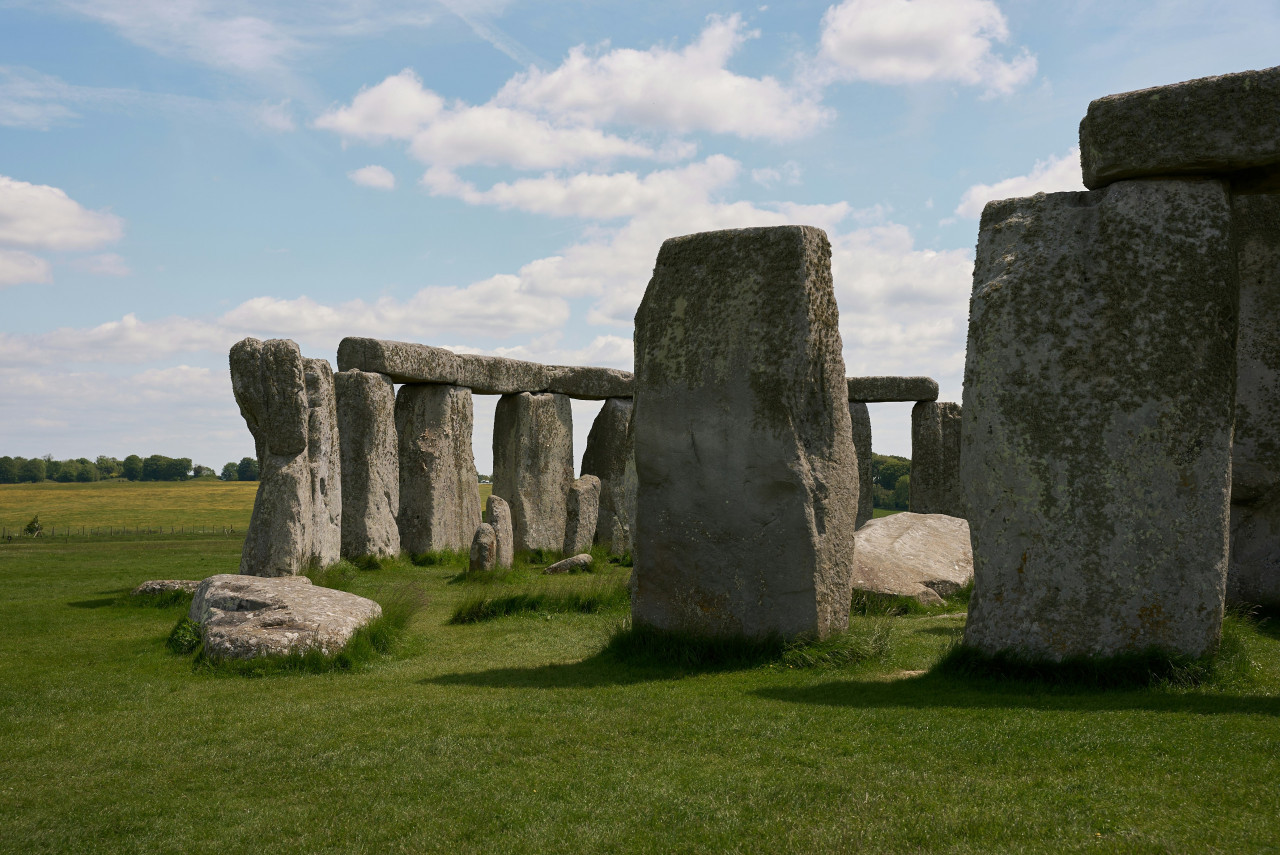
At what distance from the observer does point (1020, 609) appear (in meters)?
6.16

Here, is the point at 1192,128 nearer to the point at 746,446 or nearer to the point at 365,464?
the point at 746,446

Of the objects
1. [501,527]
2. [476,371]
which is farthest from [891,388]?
[501,527]

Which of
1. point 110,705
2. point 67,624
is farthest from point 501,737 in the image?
point 67,624

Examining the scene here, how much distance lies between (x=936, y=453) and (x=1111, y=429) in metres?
16.0

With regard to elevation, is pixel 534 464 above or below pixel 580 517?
above

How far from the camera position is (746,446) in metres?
7.09

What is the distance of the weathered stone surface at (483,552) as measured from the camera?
1323 centimetres

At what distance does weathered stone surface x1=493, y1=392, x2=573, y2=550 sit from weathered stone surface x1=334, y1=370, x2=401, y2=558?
9.45 feet

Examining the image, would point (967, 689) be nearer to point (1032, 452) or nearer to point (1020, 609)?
point (1020, 609)

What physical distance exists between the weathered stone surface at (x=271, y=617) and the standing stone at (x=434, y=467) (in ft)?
26.2

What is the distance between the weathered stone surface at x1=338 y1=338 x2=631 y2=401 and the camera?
52.3ft

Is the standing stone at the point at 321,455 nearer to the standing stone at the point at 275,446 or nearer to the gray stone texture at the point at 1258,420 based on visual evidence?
the standing stone at the point at 275,446

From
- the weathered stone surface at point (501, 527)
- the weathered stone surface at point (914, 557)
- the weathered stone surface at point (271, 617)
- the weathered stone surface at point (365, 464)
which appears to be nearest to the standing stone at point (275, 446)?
the weathered stone surface at point (271, 617)

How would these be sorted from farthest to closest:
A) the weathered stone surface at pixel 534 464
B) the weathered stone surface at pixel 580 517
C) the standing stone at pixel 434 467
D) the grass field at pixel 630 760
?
1. the weathered stone surface at pixel 534 464
2. the weathered stone surface at pixel 580 517
3. the standing stone at pixel 434 467
4. the grass field at pixel 630 760
